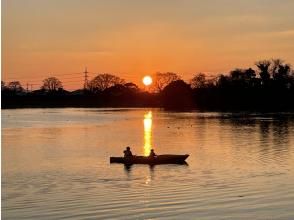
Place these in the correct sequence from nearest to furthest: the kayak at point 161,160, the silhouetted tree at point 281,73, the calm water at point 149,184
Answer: the calm water at point 149,184 < the kayak at point 161,160 < the silhouetted tree at point 281,73

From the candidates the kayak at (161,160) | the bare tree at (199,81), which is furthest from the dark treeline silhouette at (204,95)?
the kayak at (161,160)

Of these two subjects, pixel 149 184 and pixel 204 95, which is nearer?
pixel 149 184

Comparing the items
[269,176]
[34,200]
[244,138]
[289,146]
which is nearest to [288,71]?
[244,138]

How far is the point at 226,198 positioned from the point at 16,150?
2256 centimetres

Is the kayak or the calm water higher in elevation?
the kayak

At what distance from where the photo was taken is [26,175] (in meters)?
24.9

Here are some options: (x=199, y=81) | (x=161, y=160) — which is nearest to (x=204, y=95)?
(x=199, y=81)

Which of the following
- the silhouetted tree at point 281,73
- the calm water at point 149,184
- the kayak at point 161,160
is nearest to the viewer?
the calm water at point 149,184

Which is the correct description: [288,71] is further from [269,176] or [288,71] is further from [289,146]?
[269,176]

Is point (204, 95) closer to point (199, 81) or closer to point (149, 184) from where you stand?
point (199, 81)

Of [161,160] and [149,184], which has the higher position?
[161,160]

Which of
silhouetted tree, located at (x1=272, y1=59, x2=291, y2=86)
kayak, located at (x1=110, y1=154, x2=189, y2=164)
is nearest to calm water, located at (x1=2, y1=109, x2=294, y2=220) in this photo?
kayak, located at (x1=110, y1=154, x2=189, y2=164)

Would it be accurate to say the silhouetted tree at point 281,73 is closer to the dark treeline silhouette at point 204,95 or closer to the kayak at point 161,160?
the dark treeline silhouette at point 204,95

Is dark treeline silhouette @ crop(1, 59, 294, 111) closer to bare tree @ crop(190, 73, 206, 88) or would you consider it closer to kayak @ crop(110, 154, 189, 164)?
bare tree @ crop(190, 73, 206, 88)
